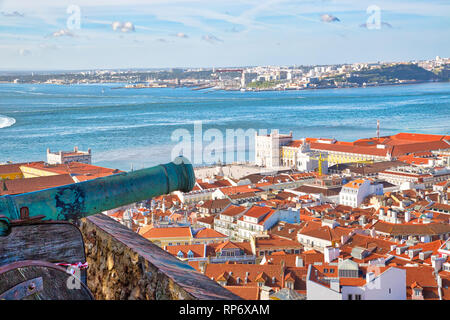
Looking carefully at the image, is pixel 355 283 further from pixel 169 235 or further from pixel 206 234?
pixel 206 234

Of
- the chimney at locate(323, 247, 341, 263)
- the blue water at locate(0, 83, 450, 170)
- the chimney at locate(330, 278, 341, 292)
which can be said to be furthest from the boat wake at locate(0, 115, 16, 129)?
the chimney at locate(330, 278, 341, 292)

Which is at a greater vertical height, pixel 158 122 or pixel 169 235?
pixel 169 235

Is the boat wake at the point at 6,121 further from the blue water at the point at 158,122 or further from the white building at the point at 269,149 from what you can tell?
the white building at the point at 269,149

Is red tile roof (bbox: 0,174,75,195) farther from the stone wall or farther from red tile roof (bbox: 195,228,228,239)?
the stone wall

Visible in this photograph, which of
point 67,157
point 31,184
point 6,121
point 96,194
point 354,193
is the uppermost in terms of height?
point 96,194

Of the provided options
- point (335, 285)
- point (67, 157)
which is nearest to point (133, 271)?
point (335, 285)

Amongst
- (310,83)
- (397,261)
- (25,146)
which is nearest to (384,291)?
(397,261)
